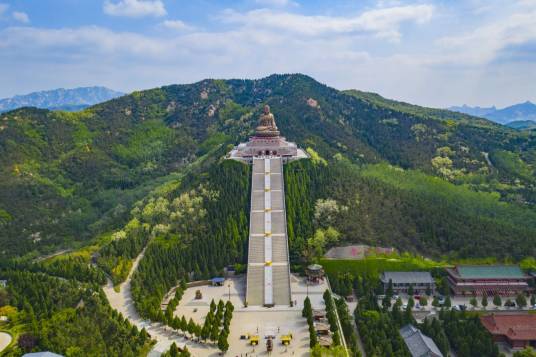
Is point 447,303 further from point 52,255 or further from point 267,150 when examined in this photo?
point 52,255

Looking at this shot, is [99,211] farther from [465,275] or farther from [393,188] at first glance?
[465,275]

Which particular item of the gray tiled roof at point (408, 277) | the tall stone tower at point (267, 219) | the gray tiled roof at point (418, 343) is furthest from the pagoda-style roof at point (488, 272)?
the tall stone tower at point (267, 219)

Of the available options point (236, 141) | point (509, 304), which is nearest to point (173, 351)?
point (509, 304)

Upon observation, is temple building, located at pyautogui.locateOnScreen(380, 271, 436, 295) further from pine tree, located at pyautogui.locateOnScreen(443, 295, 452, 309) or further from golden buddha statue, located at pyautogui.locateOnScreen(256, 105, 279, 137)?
golden buddha statue, located at pyautogui.locateOnScreen(256, 105, 279, 137)

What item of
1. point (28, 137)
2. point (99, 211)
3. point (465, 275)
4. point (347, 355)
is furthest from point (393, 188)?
point (28, 137)

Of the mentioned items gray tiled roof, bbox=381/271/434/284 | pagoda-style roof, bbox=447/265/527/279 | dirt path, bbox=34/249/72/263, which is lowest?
dirt path, bbox=34/249/72/263

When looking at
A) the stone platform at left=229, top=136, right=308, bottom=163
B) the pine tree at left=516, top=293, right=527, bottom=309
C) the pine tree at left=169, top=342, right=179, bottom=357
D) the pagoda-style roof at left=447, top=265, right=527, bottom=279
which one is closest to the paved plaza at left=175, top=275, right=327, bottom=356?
the pine tree at left=169, top=342, right=179, bottom=357

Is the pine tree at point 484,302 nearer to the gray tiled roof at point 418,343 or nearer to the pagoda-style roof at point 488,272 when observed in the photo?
the pagoda-style roof at point 488,272
